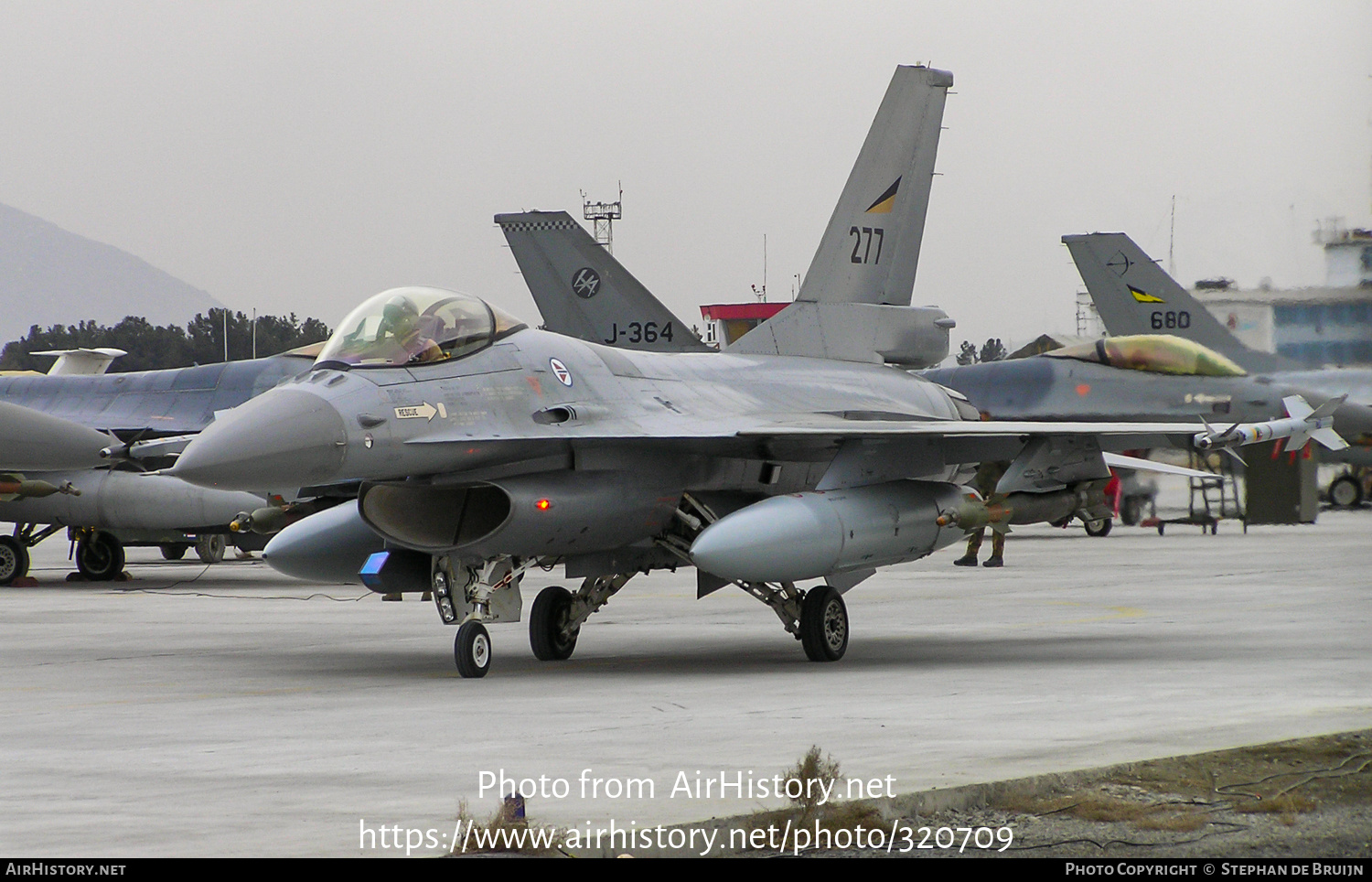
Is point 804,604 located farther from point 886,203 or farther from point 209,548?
point 209,548

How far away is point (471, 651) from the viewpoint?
424 inches

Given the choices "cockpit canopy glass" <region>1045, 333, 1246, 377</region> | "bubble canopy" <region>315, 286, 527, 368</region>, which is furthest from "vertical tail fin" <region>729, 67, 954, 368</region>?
"cockpit canopy glass" <region>1045, 333, 1246, 377</region>

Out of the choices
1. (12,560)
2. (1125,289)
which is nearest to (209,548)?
(12,560)

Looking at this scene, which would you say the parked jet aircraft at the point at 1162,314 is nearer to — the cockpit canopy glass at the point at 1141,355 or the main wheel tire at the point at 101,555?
the cockpit canopy glass at the point at 1141,355

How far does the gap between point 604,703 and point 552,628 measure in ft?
9.78

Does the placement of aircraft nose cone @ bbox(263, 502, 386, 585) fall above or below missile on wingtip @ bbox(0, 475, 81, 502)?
below

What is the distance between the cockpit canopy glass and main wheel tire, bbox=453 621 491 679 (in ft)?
46.2

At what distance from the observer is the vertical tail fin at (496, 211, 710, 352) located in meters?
23.1

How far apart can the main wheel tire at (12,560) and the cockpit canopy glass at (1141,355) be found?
15.3 meters

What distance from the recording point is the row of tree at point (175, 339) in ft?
188

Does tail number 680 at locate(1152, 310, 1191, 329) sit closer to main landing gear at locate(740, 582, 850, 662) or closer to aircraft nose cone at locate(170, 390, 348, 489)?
main landing gear at locate(740, 582, 850, 662)

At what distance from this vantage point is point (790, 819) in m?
5.38

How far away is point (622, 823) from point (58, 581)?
19.5m

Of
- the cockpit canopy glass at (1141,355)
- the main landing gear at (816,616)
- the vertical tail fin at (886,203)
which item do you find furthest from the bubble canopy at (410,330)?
the cockpit canopy glass at (1141,355)
